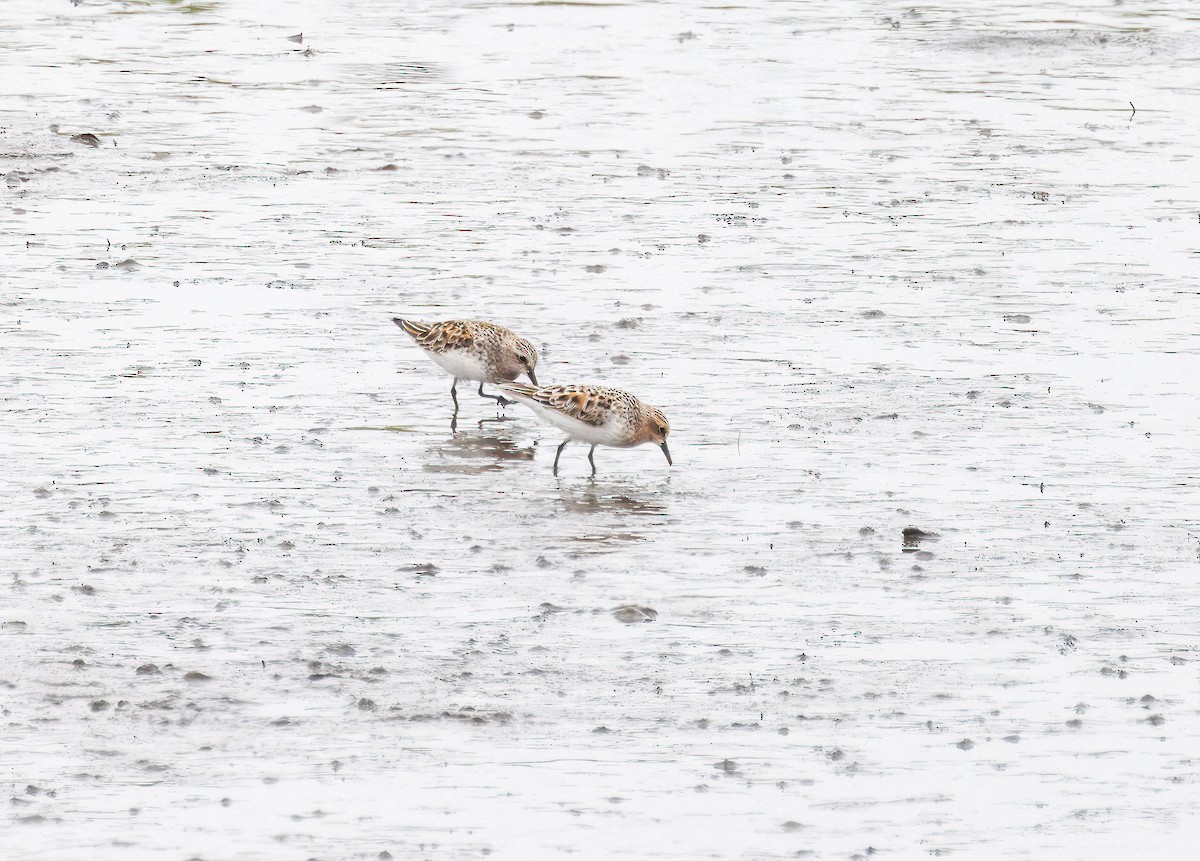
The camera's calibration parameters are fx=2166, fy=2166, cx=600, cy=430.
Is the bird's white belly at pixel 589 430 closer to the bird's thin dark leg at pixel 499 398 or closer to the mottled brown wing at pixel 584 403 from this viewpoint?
the mottled brown wing at pixel 584 403

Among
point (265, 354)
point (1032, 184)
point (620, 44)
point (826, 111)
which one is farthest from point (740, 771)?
point (620, 44)

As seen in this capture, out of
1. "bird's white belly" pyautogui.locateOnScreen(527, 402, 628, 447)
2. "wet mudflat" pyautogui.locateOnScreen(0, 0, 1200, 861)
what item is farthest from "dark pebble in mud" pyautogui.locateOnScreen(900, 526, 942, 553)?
"bird's white belly" pyautogui.locateOnScreen(527, 402, 628, 447)

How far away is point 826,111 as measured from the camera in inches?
1035

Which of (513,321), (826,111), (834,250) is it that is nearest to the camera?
(513,321)

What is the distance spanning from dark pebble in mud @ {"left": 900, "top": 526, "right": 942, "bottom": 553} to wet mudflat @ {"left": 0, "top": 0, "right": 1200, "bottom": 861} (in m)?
0.06

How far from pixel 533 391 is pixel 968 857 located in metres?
6.38

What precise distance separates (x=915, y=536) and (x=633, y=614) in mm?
2111

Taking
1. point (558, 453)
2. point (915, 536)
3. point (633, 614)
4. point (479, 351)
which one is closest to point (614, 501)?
point (558, 453)

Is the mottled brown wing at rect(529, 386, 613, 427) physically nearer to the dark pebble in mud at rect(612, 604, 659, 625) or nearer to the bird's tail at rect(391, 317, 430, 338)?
the bird's tail at rect(391, 317, 430, 338)

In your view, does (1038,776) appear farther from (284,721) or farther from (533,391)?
(533,391)

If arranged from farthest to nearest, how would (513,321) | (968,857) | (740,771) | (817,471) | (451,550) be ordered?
(513,321) → (817,471) → (451,550) → (740,771) → (968,857)

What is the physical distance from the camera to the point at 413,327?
15906 mm

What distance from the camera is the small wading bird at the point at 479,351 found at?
1512 centimetres

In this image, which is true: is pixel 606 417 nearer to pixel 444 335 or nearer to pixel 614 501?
pixel 614 501
